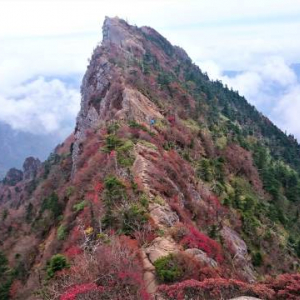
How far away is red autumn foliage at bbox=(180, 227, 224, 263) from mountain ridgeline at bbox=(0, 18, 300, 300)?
0.55 ft

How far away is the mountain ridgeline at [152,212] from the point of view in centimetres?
2719

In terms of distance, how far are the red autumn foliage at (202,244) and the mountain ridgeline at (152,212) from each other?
6.6 inches

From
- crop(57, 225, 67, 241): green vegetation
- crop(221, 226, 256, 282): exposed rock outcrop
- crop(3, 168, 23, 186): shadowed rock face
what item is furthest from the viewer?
crop(3, 168, 23, 186): shadowed rock face

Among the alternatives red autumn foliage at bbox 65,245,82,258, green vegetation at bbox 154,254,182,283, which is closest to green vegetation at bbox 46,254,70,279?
red autumn foliage at bbox 65,245,82,258

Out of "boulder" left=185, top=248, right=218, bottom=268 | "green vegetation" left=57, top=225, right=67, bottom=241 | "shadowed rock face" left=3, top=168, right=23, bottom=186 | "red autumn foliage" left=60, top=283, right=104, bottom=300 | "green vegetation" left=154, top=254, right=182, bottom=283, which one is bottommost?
"red autumn foliage" left=60, top=283, right=104, bottom=300

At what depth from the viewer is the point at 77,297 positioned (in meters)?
24.1

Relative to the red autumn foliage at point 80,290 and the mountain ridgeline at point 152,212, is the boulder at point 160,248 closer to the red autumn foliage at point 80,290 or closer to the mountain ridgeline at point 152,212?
the mountain ridgeline at point 152,212

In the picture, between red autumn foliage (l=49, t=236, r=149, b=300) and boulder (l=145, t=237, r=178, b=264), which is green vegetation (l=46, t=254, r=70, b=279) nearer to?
red autumn foliage (l=49, t=236, r=149, b=300)

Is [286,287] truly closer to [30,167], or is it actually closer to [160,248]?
[160,248]

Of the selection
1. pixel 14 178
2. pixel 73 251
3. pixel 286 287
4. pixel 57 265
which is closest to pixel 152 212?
pixel 73 251

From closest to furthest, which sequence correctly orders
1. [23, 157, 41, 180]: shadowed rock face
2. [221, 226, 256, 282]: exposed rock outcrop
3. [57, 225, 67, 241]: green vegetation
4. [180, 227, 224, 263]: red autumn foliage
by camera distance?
[180, 227, 224, 263]: red autumn foliage
[57, 225, 67, 241]: green vegetation
[221, 226, 256, 282]: exposed rock outcrop
[23, 157, 41, 180]: shadowed rock face

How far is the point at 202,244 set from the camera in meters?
36.1

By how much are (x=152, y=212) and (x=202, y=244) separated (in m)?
5.04

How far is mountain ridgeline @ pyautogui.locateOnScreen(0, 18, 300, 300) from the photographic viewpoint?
2719cm
